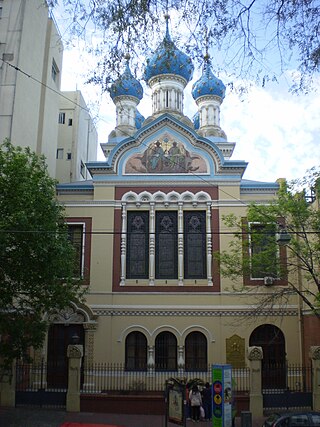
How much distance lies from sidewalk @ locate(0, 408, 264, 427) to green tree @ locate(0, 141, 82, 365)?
6.78 feet

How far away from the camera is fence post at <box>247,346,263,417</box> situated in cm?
1992

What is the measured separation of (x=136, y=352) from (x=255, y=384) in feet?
22.0

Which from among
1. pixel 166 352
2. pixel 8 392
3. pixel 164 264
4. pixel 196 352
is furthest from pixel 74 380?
pixel 164 264

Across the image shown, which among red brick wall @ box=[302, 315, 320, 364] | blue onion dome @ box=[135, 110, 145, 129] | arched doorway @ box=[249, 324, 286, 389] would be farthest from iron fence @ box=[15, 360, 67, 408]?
blue onion dome @ box=[135, 110, 145, 129]

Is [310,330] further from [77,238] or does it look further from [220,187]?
[77,238]

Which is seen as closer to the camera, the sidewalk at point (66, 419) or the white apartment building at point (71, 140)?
the sidewalk at point (66, 419)

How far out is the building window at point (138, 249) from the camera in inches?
1029

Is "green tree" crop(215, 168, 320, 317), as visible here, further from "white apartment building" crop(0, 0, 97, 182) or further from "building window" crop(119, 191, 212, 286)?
"white apartment building" crop(0, 0, 97, 182)

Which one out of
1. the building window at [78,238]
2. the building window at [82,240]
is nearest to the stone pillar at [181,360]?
the building window at [82,240]

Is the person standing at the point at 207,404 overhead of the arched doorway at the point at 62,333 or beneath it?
beneath

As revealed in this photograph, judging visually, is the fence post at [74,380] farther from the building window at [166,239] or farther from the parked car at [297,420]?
the parked car at [297,420]

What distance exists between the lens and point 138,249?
26.3 metres

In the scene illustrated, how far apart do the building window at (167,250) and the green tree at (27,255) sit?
7.90 meters

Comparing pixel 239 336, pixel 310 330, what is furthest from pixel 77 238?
pixel 310 330
